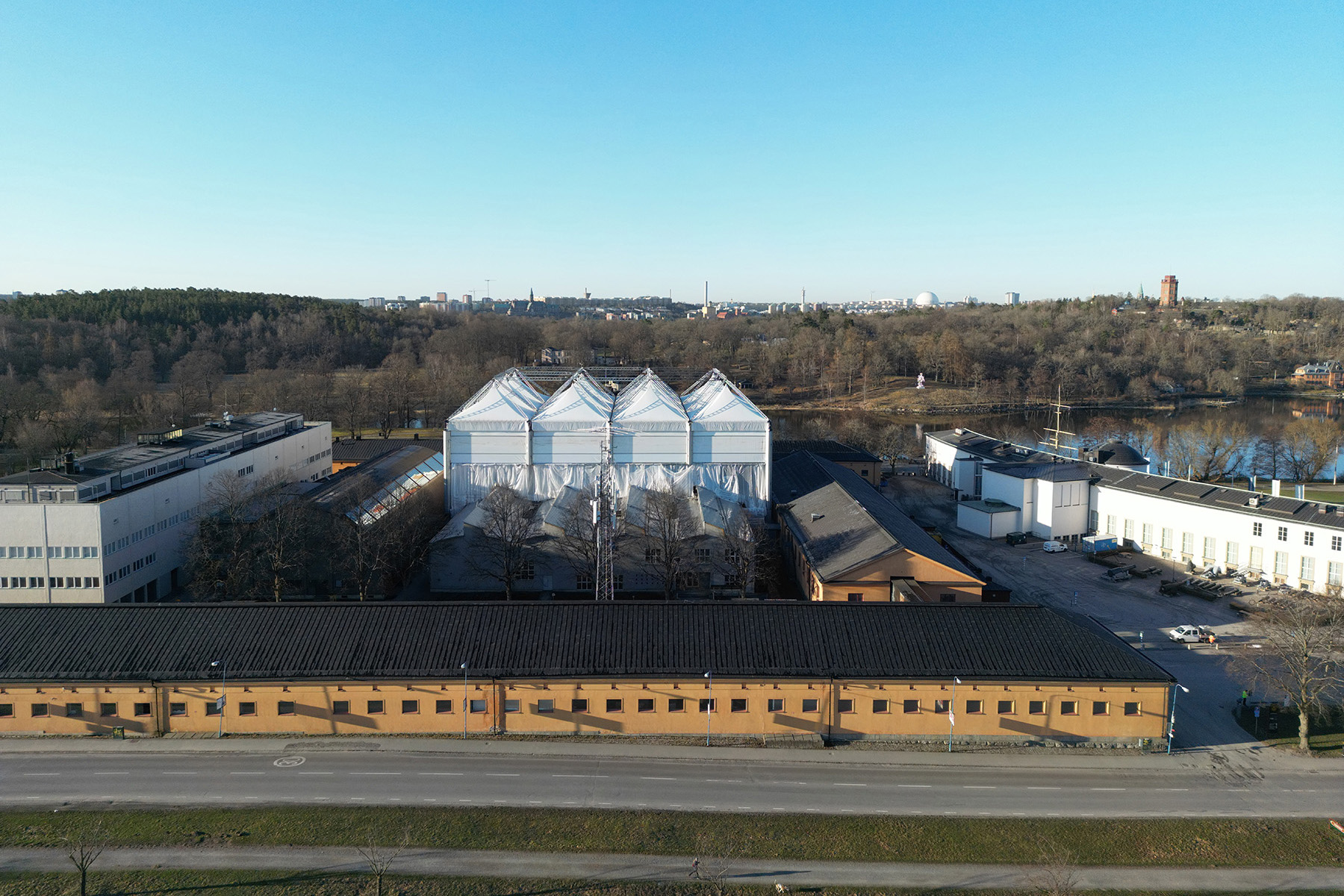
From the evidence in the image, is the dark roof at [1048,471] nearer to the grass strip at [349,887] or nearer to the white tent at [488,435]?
the white tent at [488,435]

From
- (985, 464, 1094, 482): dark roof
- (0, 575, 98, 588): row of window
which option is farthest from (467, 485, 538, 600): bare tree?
(985, 464, 1094, 482): dark roof

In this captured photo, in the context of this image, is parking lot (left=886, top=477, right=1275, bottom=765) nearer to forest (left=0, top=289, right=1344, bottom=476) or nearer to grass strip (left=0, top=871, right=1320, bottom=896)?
grass strip (left=0, top=871, right=1320, bottom=896)

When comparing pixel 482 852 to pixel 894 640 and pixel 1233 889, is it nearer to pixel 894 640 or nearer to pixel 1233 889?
pixel 894 640

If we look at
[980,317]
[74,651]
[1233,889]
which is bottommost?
[1233,889]

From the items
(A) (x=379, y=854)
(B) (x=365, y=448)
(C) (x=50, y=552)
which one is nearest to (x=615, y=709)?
(A) (x=379, y=854)

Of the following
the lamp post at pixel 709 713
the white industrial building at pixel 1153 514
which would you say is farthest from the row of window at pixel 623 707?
the white industrial building at pixel 1153 514

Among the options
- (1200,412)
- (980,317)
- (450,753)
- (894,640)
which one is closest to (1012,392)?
(1200,412)

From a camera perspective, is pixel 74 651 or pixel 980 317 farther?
pixel 980 317
